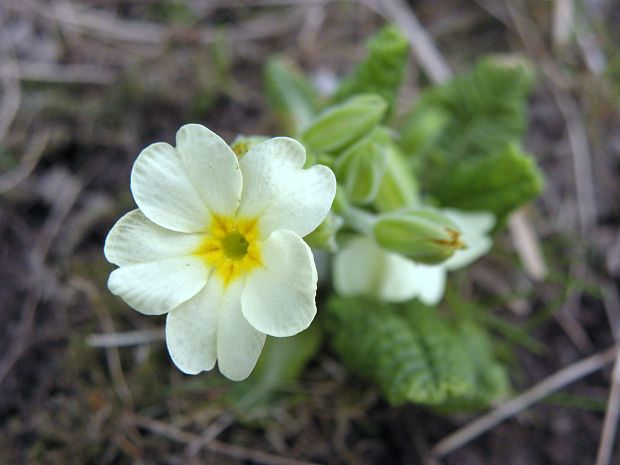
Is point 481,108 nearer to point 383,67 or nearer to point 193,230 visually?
point 383,67

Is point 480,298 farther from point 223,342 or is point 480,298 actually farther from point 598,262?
point 223,342

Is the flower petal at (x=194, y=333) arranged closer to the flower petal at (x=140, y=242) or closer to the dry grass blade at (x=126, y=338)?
the flower petal at (x=140, y=242)

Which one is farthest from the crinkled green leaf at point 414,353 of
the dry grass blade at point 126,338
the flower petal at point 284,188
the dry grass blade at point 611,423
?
the flower petal at point 284,188

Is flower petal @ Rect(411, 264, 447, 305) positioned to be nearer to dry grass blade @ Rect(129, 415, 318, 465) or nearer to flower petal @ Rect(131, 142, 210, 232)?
dry grass blade @ Rect(129, 415, 318, 465)

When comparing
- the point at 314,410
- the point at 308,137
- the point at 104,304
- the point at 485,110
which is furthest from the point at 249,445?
the point at 485,110

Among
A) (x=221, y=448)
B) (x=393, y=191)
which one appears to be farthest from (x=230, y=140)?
(x=221, y=448)

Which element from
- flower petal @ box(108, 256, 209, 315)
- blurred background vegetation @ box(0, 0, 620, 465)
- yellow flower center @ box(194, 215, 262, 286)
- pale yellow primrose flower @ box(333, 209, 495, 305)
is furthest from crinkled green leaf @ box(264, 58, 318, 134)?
flower petal @ box(108, 256, 209, 315)
